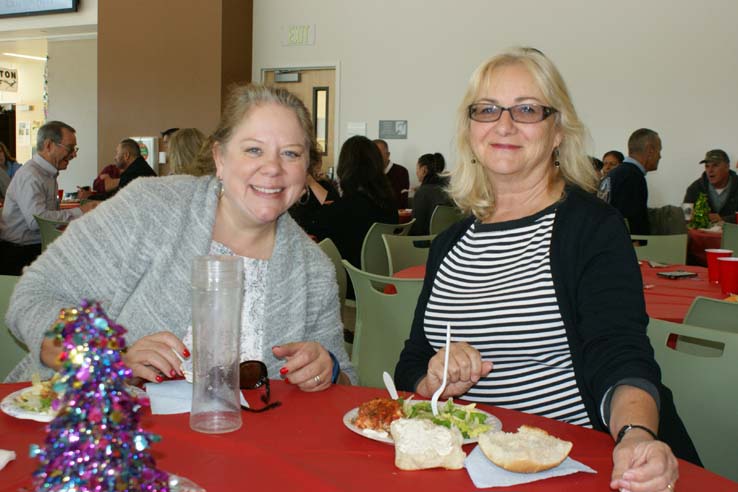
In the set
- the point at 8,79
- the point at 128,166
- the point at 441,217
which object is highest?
the point at 8,79

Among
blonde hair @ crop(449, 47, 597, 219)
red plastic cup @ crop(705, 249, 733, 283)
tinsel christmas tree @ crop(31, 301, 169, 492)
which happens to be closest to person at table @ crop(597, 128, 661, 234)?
red plastic cup @ crop(705, 249, 733, 283)

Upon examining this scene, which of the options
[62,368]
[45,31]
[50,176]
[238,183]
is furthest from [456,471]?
[45,31]

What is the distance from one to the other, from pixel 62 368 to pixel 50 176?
5816mm

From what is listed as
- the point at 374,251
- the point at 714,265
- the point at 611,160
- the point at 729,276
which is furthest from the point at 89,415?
the point at 611,160

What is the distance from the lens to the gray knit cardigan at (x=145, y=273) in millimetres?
1731

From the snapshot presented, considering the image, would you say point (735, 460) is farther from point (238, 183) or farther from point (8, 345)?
point (8, 345)

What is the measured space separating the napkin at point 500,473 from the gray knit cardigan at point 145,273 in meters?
0.82

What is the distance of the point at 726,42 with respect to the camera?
8234 mm

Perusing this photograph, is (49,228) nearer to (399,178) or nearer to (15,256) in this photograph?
(15,256)

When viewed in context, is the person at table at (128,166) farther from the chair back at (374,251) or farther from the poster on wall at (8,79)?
the poster on wall at (8,79)

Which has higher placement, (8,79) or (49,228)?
(8,79)

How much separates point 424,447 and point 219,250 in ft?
3.24

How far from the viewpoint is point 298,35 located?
411 inches

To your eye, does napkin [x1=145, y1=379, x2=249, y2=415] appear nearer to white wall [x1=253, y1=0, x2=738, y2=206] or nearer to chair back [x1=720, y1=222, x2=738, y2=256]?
chair back [x1=720, y1=222, x2=738, y2=256]
